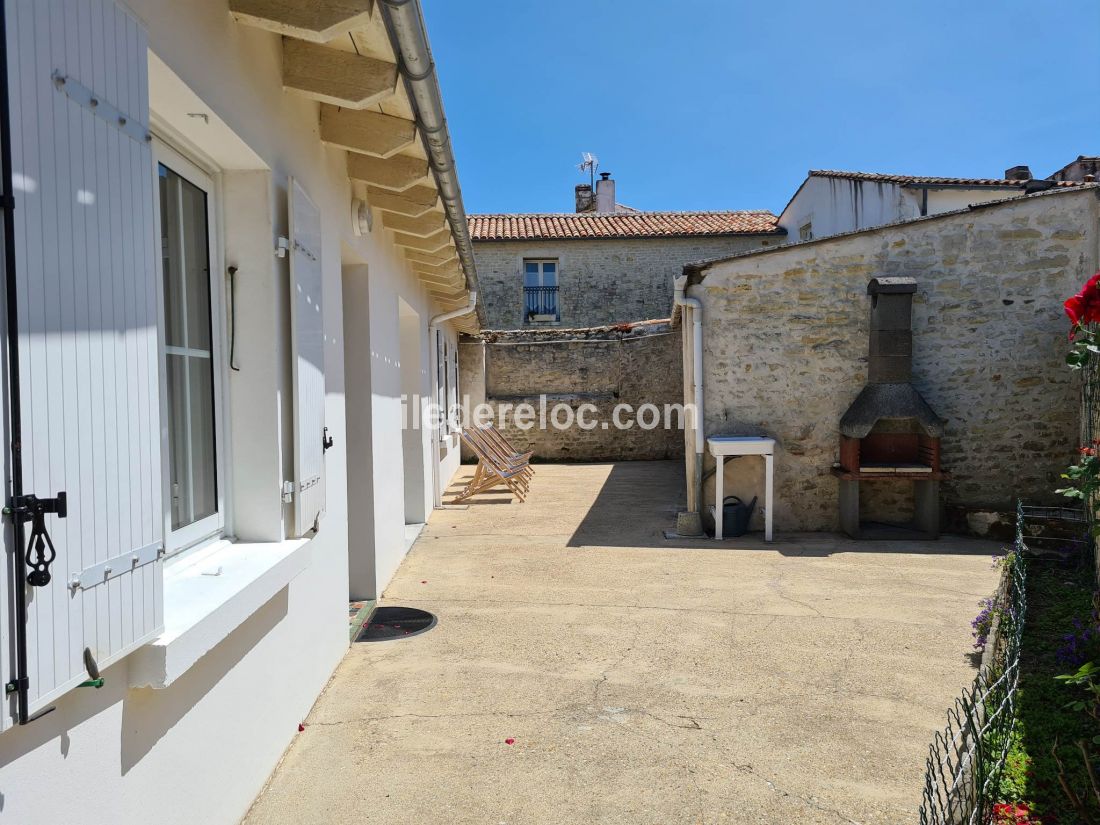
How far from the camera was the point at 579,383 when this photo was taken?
573 inches

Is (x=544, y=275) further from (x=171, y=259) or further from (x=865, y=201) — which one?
(x=171, y=259)

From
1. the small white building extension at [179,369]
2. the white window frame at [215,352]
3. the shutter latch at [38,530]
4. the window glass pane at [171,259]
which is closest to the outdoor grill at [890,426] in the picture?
the small white building extension at [179,369]

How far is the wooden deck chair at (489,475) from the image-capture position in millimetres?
9758

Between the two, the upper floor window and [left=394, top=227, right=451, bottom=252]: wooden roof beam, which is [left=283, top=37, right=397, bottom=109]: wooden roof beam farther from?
the upper floor window

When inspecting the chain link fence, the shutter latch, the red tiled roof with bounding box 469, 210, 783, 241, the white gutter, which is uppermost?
the red tiled roof with bounding box 469, 210, 783, 241

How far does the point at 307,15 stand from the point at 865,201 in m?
12.5

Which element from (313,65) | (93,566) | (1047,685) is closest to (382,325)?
(313,65)

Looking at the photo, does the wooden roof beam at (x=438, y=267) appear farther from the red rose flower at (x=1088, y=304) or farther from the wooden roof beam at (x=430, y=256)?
the red rose flower at (x=1088, y=304)

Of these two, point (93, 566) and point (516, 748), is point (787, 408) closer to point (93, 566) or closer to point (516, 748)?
point (516, 748)

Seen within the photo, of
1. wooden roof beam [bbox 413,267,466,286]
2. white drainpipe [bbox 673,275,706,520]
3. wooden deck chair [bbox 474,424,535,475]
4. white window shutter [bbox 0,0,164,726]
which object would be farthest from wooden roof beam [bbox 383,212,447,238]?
wooden deck chair [bbox 474,424,535,475]

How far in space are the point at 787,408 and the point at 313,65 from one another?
5.87 metres

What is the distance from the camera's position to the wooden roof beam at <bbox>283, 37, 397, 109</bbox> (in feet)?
9.04

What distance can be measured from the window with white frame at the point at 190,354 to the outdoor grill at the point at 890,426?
6.02m

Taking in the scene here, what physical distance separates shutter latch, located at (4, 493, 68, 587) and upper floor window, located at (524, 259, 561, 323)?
17.3 meters
